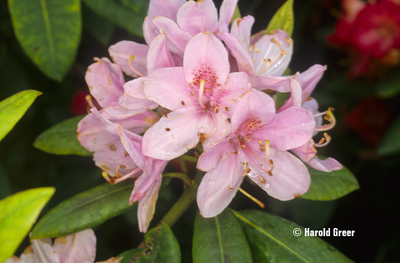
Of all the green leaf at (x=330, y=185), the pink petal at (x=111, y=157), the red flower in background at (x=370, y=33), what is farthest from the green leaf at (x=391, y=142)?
the pink petal at (x=111, y=157)

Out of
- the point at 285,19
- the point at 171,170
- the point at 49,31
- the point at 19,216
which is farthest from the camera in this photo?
the point at 171,170

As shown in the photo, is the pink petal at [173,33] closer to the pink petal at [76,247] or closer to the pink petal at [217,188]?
the pink petal at [217,188]

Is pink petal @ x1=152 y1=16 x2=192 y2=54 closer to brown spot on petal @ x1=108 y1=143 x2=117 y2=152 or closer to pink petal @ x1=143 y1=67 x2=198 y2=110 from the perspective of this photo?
pink petal @ x1=143 y1=67 x2=198 y2=110

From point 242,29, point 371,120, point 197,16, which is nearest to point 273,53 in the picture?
point 242,29

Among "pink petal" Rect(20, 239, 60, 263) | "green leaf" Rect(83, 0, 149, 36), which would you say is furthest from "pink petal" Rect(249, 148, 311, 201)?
"green leaf" Rect(83, 0, 149, 36)

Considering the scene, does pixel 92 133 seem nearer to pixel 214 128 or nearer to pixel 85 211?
pixel 85 211

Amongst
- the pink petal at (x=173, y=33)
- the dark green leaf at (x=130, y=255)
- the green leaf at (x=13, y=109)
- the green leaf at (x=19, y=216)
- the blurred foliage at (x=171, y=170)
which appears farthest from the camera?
the blurred foliage at (x=171, y=170)
